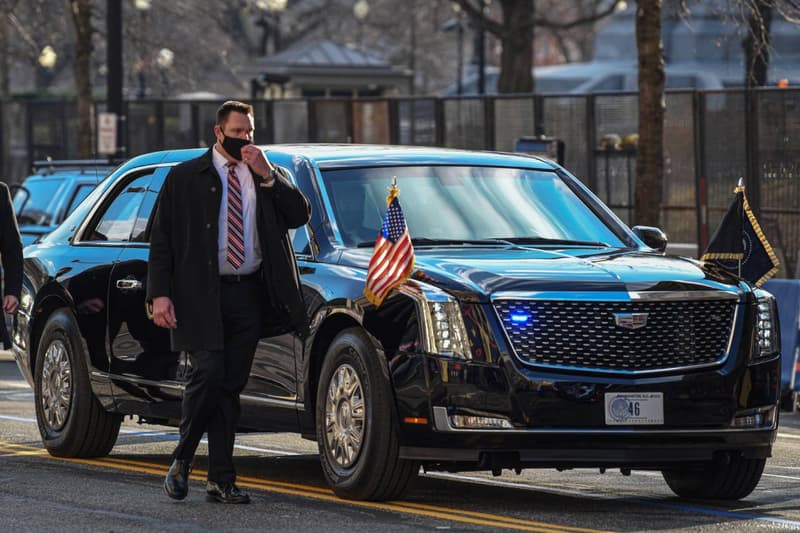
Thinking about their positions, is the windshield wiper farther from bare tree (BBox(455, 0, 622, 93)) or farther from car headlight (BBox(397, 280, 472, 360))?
bare tree (BBox(455, 0, 622, 93))

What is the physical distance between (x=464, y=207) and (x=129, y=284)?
1.92 metres

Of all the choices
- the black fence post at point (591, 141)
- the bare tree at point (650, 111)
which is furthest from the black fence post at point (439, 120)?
the bare tree at point (650, 111)

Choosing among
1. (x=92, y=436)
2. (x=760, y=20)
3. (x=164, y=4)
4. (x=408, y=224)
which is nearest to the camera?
(x=408, y=224)

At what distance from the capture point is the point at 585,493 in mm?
9641

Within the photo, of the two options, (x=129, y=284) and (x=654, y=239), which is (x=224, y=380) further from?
(x=654, y=239)

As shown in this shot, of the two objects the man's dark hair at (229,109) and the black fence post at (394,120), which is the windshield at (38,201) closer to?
the black fence post at (394,120)

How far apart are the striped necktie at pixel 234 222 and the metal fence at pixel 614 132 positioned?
8974mm

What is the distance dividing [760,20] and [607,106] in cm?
681

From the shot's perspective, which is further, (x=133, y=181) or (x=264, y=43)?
(x=264, y=43)

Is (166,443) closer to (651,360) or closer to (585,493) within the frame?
(585,493)

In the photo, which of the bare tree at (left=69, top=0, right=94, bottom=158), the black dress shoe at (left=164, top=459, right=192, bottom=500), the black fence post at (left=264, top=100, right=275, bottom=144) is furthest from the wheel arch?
the black fence post at (left=264, top=100, right=275, bottom=144)

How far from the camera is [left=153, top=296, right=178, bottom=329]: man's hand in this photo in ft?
28.5

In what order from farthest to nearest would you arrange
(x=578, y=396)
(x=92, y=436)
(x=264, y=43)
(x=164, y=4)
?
(x=264, y=43)
(x=164, y=4)
(x=92, y=436)
(x=578, y=396)

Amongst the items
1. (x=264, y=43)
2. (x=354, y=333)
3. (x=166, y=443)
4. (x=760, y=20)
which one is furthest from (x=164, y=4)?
(x=354, y=333)
